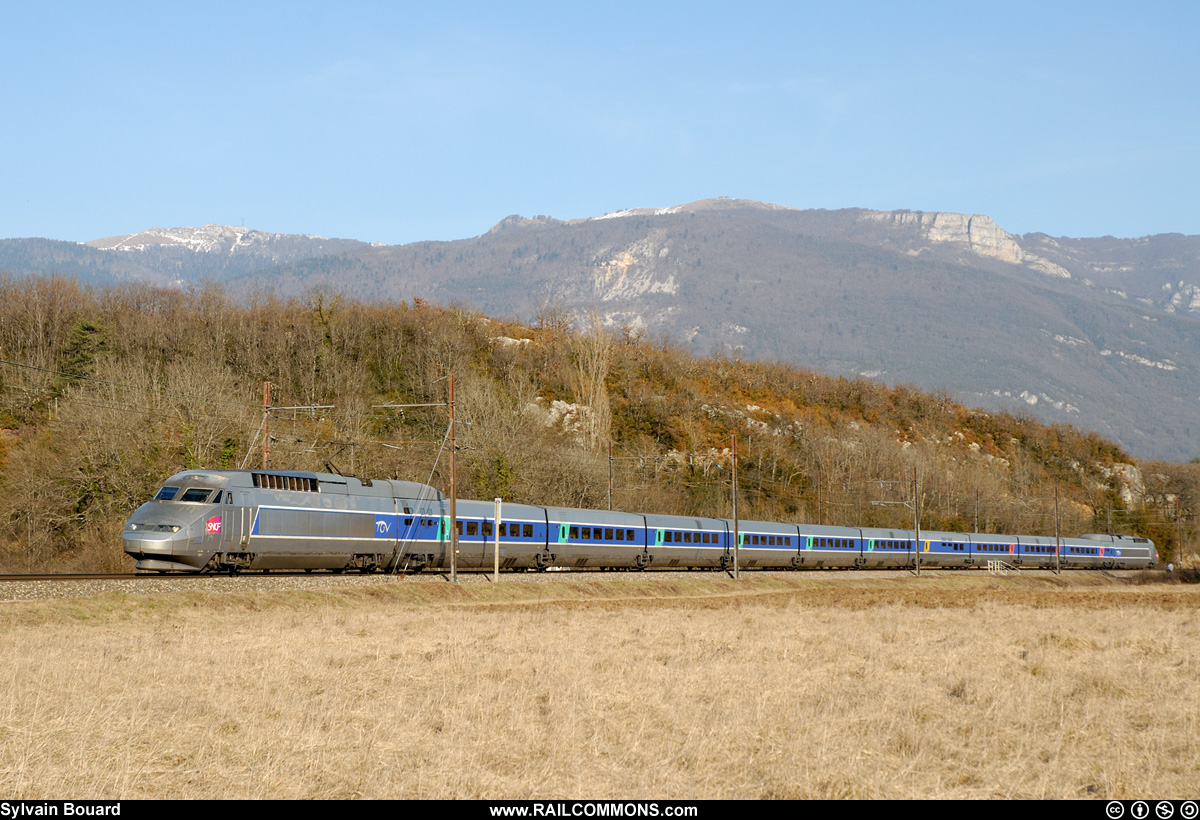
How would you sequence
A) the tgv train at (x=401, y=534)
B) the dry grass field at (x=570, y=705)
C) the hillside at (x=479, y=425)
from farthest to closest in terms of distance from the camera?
the hillside at (x=479, y=425)
the tgv train at (x=401, y=534)
the dry grass field at (x=570, y=705)

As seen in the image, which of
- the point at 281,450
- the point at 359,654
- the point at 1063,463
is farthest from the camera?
the point at 1063,463

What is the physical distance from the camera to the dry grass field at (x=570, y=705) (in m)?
11.0

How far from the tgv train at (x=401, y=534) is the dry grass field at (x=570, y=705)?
317 centimetres

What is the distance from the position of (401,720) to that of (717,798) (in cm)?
581

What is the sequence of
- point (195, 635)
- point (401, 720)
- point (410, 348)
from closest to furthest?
point (401, 720) → point (195, 635) → point (410, 348)

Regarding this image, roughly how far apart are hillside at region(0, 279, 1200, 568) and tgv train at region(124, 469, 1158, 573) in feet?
14.7

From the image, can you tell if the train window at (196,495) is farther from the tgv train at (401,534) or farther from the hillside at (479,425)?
the hillside at (479,425)

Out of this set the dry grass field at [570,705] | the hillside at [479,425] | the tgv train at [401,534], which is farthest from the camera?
the hillside at [479,425]

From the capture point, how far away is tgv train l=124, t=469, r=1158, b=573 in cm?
3344

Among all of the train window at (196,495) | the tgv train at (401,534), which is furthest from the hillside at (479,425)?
the train window at (196,495)

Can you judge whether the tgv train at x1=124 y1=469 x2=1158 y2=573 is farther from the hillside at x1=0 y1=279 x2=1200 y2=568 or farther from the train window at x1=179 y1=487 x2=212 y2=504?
the hillside at x1=0 y1=279 x2=1200 y2=568

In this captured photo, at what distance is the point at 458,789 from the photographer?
10.5 metres

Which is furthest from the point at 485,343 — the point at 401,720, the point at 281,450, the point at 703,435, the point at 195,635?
the point at 401,720

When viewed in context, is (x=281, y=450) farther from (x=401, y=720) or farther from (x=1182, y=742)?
(x=1182, y=742)
